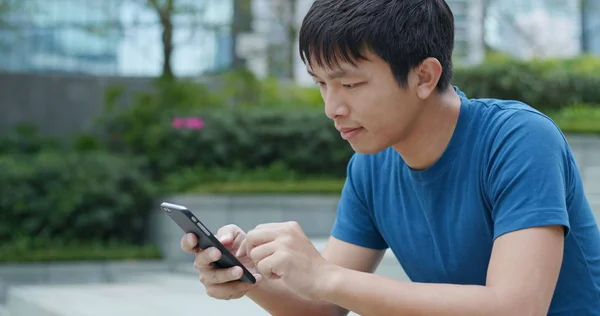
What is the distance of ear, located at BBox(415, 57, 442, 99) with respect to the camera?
6.33ft

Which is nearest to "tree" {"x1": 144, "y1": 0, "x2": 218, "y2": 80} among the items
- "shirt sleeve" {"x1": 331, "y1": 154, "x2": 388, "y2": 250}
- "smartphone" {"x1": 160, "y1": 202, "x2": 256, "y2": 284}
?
"shirt sleeve" {"x1": 331, "y1": 154, "x2": 388, "y2": 250}

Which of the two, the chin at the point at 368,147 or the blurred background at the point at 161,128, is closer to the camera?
the chin at the point at 368,147

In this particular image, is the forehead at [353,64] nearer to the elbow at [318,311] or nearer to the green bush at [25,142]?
the elbow at [318,311]

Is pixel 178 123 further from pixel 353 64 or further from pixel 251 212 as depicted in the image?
pixel 353 64

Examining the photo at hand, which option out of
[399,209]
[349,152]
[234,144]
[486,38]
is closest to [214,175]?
[234,144]

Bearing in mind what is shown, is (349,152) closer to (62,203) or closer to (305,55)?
(62,203)

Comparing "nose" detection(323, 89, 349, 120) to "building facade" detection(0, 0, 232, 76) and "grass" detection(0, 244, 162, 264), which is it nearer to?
"grass" detection(0, 244, 162, 264)

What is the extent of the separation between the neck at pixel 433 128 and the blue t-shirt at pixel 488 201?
2cm

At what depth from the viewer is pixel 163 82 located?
35.3 feet

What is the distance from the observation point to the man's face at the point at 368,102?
1.90 metres

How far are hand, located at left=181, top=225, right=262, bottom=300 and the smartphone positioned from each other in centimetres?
1

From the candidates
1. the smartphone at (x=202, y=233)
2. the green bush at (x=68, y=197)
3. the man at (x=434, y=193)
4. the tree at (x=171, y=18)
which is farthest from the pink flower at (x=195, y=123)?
the smartphone at (x=202, y=233)

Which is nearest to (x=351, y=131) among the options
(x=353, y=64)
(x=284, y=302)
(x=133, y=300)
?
(x=353, y=64)

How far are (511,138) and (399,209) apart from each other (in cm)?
37
